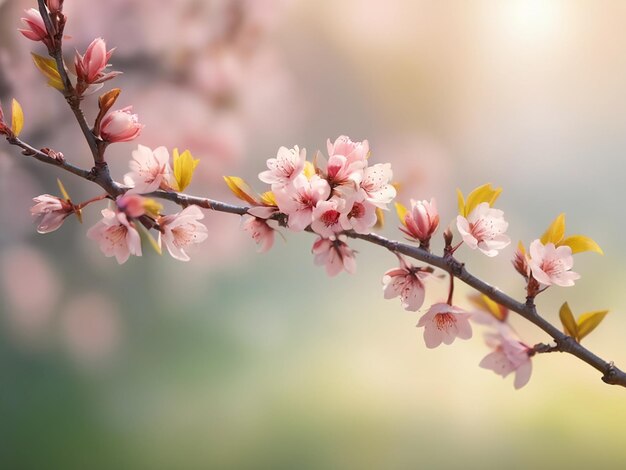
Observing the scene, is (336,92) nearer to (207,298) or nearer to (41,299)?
(207,298)

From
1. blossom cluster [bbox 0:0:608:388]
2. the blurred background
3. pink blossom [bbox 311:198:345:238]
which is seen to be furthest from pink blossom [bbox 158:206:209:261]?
the blurred background

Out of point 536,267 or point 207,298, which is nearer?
point 536,267

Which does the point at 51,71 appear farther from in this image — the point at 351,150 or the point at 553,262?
the point at 553,262

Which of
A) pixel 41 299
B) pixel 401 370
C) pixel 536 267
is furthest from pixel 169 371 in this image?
pixel 536 267

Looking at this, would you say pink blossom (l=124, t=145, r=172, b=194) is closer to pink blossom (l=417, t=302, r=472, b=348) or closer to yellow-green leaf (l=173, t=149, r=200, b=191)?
yellow-green leaf (l=173, t=149, r=200, b=191)

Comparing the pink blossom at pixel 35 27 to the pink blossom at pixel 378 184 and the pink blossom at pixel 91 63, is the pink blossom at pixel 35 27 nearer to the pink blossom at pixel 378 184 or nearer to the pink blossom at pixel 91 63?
the pink blossom at pixel 91 63

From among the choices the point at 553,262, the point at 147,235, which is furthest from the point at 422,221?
the point at 147,235

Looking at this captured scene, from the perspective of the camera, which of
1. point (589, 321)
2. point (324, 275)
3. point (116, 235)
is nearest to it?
point (116, 235)
